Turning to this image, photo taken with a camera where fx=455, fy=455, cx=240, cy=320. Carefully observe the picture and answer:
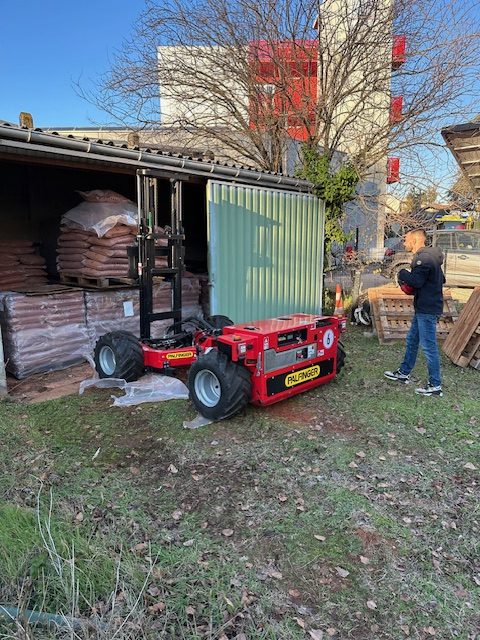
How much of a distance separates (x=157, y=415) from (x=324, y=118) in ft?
26.2

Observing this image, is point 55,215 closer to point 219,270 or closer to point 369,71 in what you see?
point 219,270

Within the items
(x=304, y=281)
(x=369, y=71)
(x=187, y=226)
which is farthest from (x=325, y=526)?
(x=369, y=71)

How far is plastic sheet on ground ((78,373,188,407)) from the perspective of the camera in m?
5.18

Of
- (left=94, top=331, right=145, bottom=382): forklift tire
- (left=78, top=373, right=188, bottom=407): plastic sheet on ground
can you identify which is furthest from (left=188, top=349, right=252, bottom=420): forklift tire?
(left=94, top=331, right=145, bottom=382): forklift tire

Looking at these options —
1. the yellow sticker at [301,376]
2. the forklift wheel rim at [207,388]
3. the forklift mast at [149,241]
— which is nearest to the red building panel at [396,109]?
the forklift mast at [149,241]

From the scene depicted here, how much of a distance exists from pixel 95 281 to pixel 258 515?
5.00 meters

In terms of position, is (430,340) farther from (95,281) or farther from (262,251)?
(95,281)

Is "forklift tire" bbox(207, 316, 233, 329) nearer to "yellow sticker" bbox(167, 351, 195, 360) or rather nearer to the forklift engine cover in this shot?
"yellow sticker" bbox(167, 351, 195, 360)

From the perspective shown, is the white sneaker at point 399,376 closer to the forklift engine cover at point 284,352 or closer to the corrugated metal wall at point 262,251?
the forklift engine cover at point 284,352

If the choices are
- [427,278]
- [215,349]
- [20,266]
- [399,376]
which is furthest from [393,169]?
[20,266]

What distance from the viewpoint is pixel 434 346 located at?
5172 millimetres

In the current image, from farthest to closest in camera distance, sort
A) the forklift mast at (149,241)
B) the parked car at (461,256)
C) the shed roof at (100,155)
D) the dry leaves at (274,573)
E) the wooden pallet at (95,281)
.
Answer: the parked car at (461,256) < the wooden pallet at (95,281) < the forklift mast at (149,241) < the shed roof at (100,155) < the dry leaves at (274,573)

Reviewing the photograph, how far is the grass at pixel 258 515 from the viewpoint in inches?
86.8

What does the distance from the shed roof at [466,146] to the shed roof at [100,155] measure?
3443 mm
